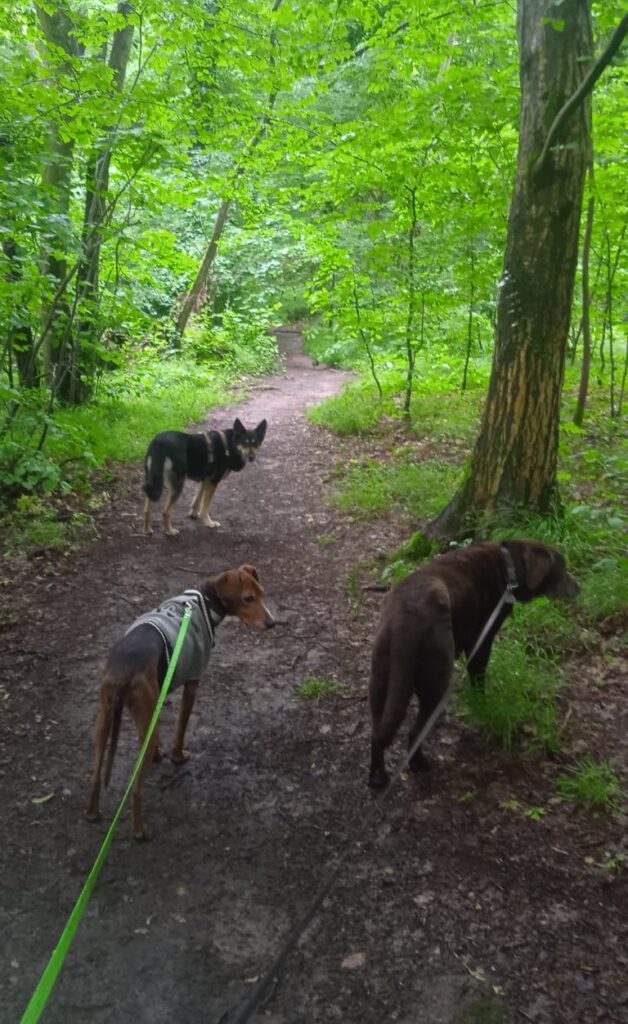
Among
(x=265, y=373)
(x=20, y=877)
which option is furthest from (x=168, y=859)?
(x=265, y=373)

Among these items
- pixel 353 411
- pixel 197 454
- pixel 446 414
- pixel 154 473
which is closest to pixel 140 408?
pixel 353 411

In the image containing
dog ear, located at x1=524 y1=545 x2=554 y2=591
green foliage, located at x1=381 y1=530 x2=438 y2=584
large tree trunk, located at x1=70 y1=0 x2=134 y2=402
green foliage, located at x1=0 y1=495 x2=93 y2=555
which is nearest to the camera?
dog ear, located at x1=524 y1=545 x2=554 y2=591

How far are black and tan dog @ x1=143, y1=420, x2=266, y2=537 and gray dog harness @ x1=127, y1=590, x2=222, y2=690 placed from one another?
337 centimetres

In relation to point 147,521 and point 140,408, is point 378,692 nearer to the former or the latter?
point 147,521

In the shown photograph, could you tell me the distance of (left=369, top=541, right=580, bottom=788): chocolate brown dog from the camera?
11.2 feet

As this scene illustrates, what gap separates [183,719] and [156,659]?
26.6 inches

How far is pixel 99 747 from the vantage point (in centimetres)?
323

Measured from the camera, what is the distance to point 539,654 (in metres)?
4.82

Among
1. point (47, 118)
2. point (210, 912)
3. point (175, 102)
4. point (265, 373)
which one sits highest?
point (175, 102)

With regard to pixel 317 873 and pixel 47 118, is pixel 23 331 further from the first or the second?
pixel 317 873

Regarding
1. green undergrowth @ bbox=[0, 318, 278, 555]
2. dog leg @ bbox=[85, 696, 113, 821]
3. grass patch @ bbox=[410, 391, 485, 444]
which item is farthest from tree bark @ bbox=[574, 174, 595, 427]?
dog leg @ bbox=[85, 696, 113, 821]

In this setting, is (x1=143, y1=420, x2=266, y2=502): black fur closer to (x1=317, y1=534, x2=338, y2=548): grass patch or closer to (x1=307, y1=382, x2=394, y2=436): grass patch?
(x1=317, y1=534, x2=338, y2=548): grass patch

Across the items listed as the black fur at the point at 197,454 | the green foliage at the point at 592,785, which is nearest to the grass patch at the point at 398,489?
the black fur at the point at 197,454

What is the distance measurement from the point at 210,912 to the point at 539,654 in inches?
115
